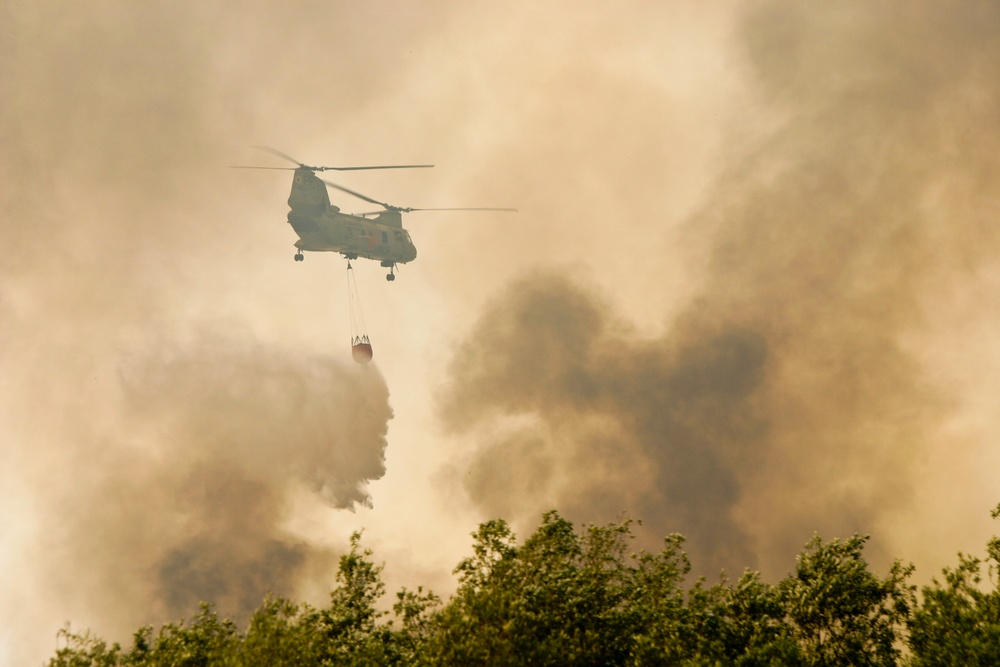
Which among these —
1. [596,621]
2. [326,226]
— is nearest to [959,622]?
[596,621]

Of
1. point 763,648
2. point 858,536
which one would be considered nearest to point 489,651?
point 763,648

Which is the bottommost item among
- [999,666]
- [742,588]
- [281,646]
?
[999,666]

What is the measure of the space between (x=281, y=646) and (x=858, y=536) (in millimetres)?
41094

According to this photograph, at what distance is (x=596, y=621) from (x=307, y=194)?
88.5 meters

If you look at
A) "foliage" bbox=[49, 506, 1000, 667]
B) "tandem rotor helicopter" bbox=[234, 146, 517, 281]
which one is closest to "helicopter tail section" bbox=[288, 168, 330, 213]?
"tandem rotor helicopter" bbox=[234, 146, 517, 281]

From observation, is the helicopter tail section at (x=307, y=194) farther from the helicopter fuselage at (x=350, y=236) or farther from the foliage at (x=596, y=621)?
the foliage at (x=596, y=621)

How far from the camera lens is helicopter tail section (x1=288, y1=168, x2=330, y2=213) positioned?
139 m

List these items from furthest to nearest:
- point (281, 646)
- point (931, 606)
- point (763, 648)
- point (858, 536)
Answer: point (858, 536), point (931, 606), point (763, 648), point (281, 646)

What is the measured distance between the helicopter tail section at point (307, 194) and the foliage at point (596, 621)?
251 ft

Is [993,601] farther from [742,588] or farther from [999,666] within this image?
[742,588]

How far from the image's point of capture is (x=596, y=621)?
6631cm

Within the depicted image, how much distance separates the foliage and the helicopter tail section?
76566 millimetres

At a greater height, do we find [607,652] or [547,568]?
[547,568]

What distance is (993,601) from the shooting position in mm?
65625
